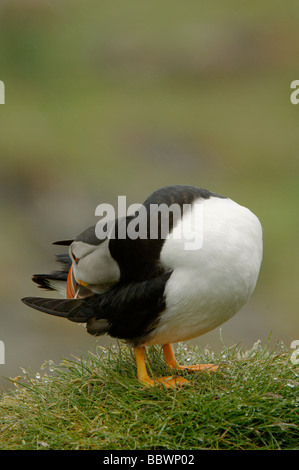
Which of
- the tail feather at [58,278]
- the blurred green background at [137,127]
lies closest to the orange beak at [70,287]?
the tail feather at [58,278]

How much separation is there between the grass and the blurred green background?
2207 mm

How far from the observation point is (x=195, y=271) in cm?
289

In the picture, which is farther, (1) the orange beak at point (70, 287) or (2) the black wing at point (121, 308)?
(1) the orange beak at point (70, 287)

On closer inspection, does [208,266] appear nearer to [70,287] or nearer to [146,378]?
[146,378]

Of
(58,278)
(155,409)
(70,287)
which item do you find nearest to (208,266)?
(155,409)

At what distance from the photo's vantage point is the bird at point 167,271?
9.53 ft

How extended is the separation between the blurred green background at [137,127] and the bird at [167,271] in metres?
2.40

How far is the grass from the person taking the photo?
9.32 ft

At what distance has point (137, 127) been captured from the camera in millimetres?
10875

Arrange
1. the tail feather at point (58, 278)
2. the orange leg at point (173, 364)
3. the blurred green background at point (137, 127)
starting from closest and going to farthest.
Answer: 1. the orange leg at point (173, 364)
2. the tail feather at point (58, 278)
3. the blurred green background at point (137, 127)

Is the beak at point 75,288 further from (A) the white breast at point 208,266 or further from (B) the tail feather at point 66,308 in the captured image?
(A) the white breast at point 208,266

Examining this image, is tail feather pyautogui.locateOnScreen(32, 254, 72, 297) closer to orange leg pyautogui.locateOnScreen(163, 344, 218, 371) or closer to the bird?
the bird

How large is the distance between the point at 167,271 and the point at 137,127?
8.06 metres
